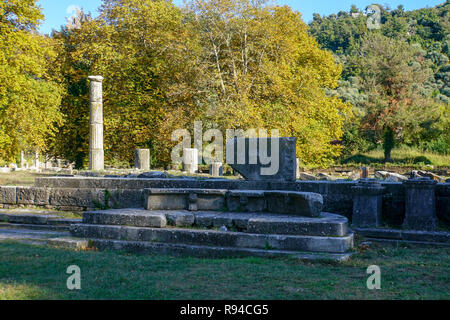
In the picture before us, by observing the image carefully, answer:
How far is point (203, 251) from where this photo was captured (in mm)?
7332

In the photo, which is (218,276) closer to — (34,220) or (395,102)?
(34,220)

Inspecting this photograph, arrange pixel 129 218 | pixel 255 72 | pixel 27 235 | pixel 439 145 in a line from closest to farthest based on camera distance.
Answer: pixel 129 218, pixel 27 235, pixel 255 72, pixel 439 145

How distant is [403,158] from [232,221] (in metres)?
29.4

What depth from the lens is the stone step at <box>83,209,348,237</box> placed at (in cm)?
718

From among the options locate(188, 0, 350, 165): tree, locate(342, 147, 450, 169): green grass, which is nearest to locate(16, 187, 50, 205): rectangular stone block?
locate(188, 0, 350, 165): tree

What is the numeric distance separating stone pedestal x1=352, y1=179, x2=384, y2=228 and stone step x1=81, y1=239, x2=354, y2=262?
5.80 ft

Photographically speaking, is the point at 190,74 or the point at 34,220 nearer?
the point at 34,220

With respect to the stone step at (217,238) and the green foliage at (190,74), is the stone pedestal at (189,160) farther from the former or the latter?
the stone step at (217,238)

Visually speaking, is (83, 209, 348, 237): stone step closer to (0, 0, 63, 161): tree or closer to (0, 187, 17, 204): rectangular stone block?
(0, 187, 17, 204): rectangular stone block

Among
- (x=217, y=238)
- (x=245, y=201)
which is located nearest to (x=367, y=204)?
(x=245, y=201)

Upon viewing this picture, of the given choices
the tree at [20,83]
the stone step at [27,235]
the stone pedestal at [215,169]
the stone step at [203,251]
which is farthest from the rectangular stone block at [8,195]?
the stone pedestal at [215,169]

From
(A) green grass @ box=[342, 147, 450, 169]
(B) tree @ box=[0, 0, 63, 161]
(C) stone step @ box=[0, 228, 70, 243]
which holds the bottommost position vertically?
(C) stone step @ box=[0, 228, 70, 243]

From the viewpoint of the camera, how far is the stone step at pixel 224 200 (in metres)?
8.17
